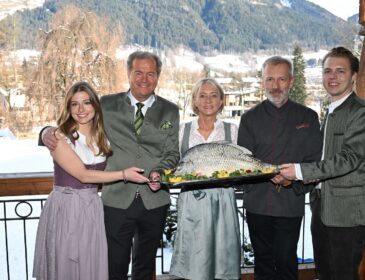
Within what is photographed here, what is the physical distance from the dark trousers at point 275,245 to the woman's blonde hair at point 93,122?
0.89 meters

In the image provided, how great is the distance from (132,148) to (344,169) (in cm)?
106

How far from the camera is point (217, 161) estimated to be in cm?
203

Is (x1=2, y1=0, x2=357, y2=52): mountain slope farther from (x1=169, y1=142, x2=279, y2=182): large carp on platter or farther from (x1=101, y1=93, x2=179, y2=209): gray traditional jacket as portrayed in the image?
(x1=169, y1=142, x2=279, y2=182): large carp on platter

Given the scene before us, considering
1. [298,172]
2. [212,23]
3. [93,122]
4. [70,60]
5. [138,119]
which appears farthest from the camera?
[212,23]

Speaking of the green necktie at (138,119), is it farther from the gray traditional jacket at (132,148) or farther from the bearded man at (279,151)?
the bearded man at (279,151)

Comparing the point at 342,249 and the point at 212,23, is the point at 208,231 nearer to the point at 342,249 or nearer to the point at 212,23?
the point at 342,249

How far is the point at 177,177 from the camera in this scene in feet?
6.55

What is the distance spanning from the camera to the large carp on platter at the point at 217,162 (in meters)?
2.00

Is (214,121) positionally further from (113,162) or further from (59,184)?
(59,184)

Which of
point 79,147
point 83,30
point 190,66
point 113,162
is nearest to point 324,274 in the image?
point 113,162

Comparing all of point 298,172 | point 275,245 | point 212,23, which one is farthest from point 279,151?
point 212,23

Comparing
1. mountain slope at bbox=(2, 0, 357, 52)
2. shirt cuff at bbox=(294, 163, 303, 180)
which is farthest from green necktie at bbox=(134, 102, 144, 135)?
mountain slope at bbox=(2, 0, 357, 52)

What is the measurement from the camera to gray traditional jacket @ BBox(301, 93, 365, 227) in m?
1.88

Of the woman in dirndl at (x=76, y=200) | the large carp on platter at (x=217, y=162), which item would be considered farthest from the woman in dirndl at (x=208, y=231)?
the woman in dirndl at (x=76, y=200)
